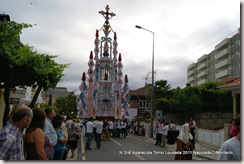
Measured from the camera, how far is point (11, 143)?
3.55 metres

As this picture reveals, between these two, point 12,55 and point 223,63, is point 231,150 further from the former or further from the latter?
point 223,63

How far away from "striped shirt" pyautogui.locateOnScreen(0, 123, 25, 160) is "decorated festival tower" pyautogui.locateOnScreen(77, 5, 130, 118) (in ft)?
68.3

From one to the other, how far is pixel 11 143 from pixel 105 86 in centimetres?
2244

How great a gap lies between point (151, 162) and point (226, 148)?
1.80 meters

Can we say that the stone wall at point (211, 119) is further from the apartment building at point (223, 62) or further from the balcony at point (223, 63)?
the balcony at point (223, 63)

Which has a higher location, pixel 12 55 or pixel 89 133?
pixel 12 55

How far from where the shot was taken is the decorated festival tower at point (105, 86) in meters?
24.8

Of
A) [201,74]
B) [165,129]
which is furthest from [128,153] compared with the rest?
[201,74]

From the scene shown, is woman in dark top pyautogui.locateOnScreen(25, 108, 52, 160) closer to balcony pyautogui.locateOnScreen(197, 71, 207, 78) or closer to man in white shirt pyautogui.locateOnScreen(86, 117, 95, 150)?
man in white shirt pyautogui.locateOnScreen(86, 117, 95, 150)

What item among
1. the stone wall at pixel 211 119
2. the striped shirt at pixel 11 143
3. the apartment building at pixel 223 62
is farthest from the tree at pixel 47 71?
the apartment building at pixel 223 62

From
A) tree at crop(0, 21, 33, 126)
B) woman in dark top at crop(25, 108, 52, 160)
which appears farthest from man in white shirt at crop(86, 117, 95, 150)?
woman in dark top at crop(25, 108, 52, 160)

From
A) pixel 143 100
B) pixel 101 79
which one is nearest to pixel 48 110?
pixel 101 79

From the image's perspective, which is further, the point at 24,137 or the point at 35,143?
the point at 24,137

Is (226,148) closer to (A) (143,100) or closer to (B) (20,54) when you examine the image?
(B) (20,54)
